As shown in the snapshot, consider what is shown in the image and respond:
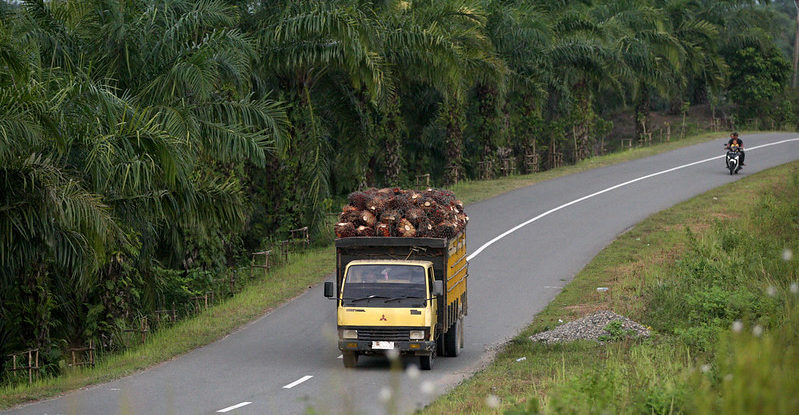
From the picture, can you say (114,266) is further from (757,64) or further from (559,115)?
(757,64)

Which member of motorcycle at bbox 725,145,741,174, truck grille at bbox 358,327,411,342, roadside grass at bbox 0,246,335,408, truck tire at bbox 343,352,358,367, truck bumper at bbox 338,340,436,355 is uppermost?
motorcycle at bbox 725,145,741,174

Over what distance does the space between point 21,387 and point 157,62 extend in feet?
26.2

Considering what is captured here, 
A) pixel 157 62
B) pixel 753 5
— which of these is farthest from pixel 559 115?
pixel 157 62

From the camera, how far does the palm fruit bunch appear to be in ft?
57.9

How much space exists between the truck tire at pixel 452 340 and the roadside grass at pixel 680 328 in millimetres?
977

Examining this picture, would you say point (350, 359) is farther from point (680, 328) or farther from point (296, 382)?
point (680, 328)

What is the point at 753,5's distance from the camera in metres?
73.9

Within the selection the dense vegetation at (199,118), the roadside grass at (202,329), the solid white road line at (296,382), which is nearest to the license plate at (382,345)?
the solid white road line at (296,382)

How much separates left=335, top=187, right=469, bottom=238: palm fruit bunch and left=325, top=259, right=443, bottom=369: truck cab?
69cm

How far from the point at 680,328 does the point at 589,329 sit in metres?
2.02

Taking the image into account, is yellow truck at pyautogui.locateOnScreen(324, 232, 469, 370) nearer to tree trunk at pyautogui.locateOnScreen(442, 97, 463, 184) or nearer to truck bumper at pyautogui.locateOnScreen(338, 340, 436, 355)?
truck bumper at pyautogui.locateOnScreen(338, 340, 436, 355)

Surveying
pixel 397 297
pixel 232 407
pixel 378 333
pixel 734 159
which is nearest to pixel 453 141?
pixel 734 159

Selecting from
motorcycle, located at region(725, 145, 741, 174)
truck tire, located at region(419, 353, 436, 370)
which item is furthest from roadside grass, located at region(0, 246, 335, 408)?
motorcycle, located at region(725, 145, 741, 174)

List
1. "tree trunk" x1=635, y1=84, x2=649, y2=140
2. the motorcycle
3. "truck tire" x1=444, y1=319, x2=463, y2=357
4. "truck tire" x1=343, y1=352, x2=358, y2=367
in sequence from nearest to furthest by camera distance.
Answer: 1. "truck tire" x1=343, y1=352, x2=358, y2=367
2. "truck tire" x1=444, y1=319, x2=463, y2=357
3. the motorcycle
4. "tree trunk" x1=635, y1=84, x2=649, y2=140
